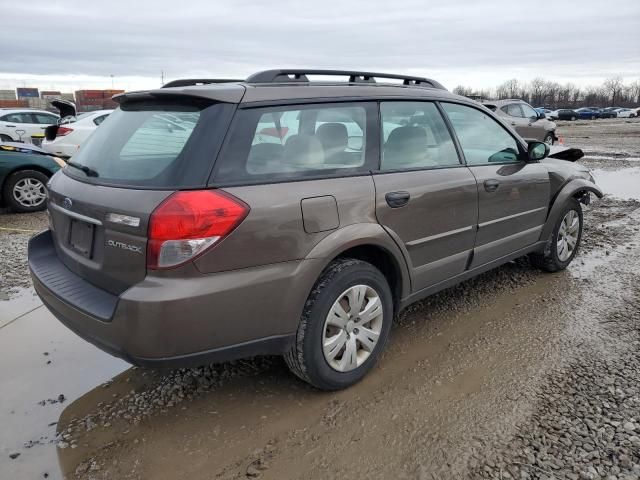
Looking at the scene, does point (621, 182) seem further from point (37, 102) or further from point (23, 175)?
point (37, 102)

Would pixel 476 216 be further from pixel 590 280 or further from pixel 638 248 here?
pixel 638 248

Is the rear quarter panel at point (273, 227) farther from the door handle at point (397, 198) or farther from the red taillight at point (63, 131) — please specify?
the red taillight at point (63, 131)

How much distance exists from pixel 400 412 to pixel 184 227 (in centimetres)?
151

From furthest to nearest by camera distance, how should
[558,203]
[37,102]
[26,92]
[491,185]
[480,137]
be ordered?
1. [26,92]
2. [37,102]
3. [558,203]
4. [480,137]
5. [491,185]

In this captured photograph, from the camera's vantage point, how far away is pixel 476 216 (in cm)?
362

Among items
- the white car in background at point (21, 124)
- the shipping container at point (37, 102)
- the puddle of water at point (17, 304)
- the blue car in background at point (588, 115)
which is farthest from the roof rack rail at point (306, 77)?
the shipping container at point (37, 102)

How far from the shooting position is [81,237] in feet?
8.79

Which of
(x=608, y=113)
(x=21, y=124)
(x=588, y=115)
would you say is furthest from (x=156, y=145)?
(x=608, y=113)

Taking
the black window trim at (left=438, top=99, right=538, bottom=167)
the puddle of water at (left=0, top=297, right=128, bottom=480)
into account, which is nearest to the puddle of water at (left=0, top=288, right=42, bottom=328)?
the puddle of water at (left=0, top=297, right=128, bottom=480)

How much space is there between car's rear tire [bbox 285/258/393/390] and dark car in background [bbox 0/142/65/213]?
5960 millimetres

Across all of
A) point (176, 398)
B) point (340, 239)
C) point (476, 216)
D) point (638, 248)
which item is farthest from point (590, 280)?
point (176, 398)

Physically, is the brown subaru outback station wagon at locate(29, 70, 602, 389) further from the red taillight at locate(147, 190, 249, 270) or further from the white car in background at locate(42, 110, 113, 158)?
the white car in background at locate(42, 110, 113, 158)

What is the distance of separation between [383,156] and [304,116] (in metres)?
0.56

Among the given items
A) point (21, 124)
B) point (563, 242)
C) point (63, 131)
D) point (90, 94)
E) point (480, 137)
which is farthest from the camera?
point (90, 94)
